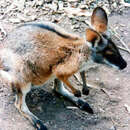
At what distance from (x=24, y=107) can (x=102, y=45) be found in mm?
1237

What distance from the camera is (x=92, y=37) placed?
394 cm

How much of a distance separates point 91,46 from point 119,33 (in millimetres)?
1965

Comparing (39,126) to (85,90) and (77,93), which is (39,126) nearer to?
(77,93)

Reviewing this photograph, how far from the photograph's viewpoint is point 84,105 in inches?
177

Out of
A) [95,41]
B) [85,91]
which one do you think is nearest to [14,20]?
[85,91]

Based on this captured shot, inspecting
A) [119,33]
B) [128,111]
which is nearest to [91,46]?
[128,111]

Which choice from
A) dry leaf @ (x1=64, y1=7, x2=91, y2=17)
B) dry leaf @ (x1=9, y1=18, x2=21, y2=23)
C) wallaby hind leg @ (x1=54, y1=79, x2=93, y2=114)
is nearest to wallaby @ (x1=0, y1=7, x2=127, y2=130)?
wallaby hind leg @ (x1=54, y1=79, x2=93, y2=114)

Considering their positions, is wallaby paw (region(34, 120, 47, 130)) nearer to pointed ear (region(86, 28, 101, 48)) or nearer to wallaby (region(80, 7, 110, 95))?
pointed ear (region(86, 28, 101, 48))

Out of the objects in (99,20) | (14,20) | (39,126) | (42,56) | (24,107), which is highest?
(99,20)

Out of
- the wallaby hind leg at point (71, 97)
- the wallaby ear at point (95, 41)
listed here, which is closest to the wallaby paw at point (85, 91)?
the wallaby hind leg at point (71, 97)

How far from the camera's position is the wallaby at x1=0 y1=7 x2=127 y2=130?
161 inches

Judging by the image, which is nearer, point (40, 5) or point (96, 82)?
point (96, 82)

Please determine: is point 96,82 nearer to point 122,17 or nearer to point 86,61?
point 86,61

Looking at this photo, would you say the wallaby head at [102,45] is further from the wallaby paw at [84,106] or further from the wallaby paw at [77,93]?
the wallaby paw at [84,106]
